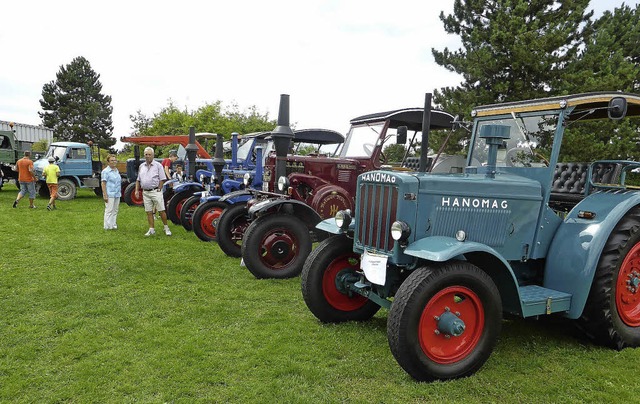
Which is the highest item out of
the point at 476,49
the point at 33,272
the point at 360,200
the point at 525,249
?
the point at 476,49

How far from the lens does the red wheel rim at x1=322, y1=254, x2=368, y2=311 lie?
4.21 metres

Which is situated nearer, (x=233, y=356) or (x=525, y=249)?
(x=233, y=356)

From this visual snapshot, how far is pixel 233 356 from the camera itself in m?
3.60

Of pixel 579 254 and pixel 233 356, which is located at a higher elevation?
pixel 579 254

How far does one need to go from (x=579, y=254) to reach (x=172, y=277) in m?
4.44

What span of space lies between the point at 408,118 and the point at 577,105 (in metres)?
3.07

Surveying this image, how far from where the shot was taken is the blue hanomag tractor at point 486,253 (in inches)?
127

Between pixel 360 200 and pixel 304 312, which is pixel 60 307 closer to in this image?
pixel 304 312

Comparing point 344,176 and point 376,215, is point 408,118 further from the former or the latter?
point 376,215

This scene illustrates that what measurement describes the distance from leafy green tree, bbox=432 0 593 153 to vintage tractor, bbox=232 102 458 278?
615 cm

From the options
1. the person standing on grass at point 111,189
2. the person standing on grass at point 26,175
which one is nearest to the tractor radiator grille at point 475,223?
the person standing on grass at point 111,189

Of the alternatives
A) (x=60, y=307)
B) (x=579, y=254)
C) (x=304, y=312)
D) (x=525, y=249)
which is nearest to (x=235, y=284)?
(x=304, y=312)

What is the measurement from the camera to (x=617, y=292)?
3.89m

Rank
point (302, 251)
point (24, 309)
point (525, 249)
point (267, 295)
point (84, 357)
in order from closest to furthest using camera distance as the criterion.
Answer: point (84, 357) < point (525, 249) < point (24, 309) < point (267, 295) < point (302, 251)
